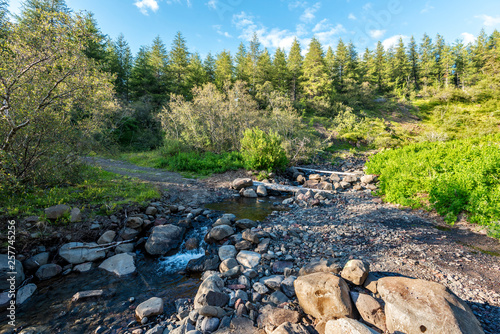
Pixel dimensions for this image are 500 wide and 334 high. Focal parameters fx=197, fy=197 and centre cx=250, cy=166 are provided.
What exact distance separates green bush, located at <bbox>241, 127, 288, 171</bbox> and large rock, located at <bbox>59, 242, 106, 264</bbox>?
33.4ft

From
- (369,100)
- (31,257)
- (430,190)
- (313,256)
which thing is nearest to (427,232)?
(430,190)

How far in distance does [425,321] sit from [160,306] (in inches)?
161

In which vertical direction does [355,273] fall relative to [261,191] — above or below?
above

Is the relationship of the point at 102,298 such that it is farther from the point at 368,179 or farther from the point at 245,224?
the point at 368,179

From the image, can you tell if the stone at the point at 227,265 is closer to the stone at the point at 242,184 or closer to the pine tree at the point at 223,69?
the stone at the point at 242,184

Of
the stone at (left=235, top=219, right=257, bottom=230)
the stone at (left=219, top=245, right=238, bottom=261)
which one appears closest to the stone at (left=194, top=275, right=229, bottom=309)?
the stone at (left=219, top=245, right=238, bottom=261)

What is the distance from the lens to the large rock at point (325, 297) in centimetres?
294

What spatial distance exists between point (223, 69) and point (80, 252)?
113 feet

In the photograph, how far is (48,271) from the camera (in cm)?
464

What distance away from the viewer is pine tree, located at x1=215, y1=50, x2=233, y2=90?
33.4 m

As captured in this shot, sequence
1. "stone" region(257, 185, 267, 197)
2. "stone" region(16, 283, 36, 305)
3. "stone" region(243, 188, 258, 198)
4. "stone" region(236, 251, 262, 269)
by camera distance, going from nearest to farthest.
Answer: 1. "stone" region(16, 283, 36, 305)
2. "stone" region(236, 251, 262, 269)
3. "stone" region(243, 188, 258, 198)
4. "stone" region(257, 185, 267, 197)

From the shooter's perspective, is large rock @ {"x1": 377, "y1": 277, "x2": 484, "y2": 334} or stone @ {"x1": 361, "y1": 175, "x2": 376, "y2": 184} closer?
large rock @ {"x1": 377, "y1": 277, "x2": 484, "y2": 334}

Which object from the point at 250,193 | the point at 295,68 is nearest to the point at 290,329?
the point at 250,193

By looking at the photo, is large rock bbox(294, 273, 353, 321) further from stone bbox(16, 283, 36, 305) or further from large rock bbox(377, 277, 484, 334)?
stone bbox(16, 283, 36, 305)
